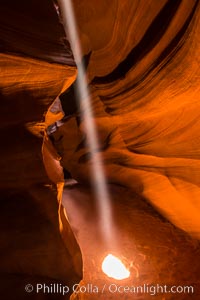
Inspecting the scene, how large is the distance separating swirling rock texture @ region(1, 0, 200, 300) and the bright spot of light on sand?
0.11m

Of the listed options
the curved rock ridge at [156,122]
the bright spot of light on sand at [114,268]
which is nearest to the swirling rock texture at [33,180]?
the curved rock ridge at [156,122]

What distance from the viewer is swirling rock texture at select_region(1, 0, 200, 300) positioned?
10.9 feet

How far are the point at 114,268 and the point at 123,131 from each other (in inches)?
89.3

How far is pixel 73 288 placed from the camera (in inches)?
145

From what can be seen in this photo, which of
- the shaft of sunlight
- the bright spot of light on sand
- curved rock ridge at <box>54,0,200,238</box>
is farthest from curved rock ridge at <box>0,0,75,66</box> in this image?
the bright spot of light on sand

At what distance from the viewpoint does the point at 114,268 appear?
5.27 meters

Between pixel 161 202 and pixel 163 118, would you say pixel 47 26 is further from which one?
pixel 161 202

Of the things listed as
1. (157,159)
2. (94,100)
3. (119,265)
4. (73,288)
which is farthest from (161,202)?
(73,288)

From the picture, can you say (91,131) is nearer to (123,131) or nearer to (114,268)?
(123,131)

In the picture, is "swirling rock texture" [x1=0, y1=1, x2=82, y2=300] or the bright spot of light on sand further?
the bright spot of light on sand

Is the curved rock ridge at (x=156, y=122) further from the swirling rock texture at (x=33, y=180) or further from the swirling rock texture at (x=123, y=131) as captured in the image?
the swirling rock texture at (x=33, y=180)

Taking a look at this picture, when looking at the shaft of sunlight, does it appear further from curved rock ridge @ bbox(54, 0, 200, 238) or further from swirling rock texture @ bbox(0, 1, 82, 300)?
swirling rock texture @ bbox(0, 1, 82, 300)

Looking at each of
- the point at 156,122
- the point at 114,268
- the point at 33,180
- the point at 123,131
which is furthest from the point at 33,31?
the point at 114,268

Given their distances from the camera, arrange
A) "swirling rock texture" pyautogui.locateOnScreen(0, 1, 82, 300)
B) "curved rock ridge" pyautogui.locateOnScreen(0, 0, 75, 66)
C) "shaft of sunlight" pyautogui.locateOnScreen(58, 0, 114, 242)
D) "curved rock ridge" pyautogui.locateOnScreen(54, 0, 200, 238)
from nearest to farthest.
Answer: "curved rock ridge" pyautogui.locateOnScreen(0, 0, 75, 66), "swirling rock texture" pyautogui.locateOnScreen(0, 1, 82, 300), "curved rock ridge" pyautogui.locateOnScreen(54, 0, 200, 238), "shaft of sunlight" pyautogui.locateOnScreen(58, 0, 114, 242)
